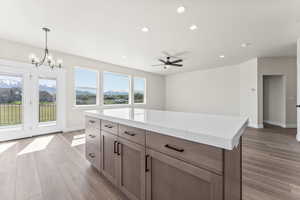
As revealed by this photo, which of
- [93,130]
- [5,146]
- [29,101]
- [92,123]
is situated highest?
[29,101]

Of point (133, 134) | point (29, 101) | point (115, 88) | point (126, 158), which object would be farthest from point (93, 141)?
point (115, 88)

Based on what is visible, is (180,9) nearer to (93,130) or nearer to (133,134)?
(133,134)

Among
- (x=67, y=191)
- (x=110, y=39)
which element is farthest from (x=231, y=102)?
(x=67, y=191)

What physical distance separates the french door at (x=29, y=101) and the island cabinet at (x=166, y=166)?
12.2ft

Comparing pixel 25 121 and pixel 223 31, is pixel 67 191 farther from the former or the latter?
pixel 223 31

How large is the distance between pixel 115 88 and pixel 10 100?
11.3ft

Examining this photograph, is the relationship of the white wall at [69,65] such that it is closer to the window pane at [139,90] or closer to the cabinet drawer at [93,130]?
the window pane at [139,90]

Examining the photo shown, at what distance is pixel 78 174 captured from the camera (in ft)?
6.52

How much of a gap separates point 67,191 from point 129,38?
11.2 ft

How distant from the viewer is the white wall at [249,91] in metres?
5.13

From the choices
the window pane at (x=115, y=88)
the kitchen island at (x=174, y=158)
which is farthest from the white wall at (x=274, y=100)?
the window pane at (x=115, y=88)

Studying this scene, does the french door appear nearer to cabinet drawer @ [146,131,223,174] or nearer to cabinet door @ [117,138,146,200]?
cabinet door @ [117,138,146,200]

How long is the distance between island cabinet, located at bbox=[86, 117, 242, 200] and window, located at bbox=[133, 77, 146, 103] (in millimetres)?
5354

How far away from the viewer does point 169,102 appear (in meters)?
8.48
